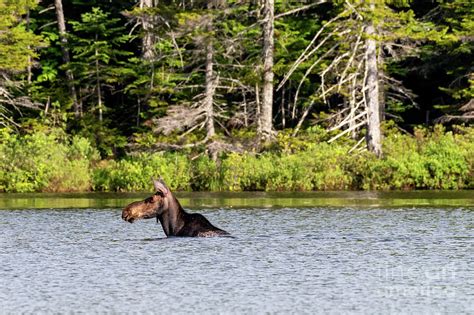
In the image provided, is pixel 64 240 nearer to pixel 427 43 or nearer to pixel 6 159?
pixel 6 159

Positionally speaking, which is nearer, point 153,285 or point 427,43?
point 153,285

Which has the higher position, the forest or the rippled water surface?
the forest

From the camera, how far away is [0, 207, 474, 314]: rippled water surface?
45.0ft

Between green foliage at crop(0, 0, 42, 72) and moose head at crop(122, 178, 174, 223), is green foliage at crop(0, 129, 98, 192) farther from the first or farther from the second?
moose head at crop(122, 178, 174, 223)

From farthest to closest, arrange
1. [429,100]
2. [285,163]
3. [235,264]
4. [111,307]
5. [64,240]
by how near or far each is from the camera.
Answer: [429,100] → [285,163] → [64,240] → [235,264] → [111,307]

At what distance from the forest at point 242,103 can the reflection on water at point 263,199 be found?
2171 mm

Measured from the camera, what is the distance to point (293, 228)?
886 inches

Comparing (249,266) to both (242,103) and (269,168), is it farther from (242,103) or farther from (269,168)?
(242,103)

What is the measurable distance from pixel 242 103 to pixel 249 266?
26.6 meters

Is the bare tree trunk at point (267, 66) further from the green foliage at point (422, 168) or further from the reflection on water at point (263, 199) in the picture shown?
the reflection on water at point (263, 199)

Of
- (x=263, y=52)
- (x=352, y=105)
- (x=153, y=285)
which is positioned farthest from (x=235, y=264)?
(x=263, y=52)

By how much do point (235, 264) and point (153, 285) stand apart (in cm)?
217

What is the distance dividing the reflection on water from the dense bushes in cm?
181

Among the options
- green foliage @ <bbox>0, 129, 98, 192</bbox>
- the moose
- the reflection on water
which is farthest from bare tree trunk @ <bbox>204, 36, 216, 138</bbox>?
the moose
